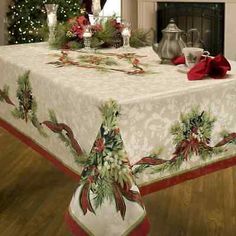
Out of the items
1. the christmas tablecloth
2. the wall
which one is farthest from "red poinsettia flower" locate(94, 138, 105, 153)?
the wall

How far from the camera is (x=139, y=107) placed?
5.08 feet

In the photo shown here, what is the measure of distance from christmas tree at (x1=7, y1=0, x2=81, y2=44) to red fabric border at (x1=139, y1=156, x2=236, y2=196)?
4211mm

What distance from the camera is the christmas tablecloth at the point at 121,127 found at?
4.82ft

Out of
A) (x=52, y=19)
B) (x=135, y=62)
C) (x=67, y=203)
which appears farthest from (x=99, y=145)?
(x=52, y=19)

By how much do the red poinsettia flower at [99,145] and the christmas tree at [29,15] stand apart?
4339mm

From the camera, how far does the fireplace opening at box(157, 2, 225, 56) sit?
5590 mm

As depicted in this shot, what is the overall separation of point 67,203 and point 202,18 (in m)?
3.64

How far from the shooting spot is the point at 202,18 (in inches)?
226

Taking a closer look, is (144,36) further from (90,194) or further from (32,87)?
(90,194)

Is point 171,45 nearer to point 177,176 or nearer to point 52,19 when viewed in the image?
point 177,176

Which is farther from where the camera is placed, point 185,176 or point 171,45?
point 171,45

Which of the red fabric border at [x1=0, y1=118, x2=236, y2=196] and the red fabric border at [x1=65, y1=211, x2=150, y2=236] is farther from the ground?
the red fabric border at [x1=0, y1=118, x2=236, y2=196]

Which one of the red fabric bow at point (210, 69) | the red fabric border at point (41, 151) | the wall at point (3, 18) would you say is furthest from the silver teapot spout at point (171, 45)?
the wall at point (3, 18)

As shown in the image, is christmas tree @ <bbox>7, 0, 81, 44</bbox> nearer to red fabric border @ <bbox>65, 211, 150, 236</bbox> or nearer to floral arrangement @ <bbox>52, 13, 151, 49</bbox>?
floral arrangement @ <bbox>52, 13, 151, 49</bbox>
